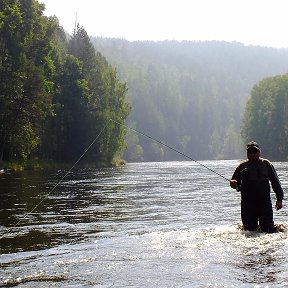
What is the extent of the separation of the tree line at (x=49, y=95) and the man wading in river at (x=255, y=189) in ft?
50.9

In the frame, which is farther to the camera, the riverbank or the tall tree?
the riverbank

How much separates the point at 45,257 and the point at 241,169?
5.33 metres

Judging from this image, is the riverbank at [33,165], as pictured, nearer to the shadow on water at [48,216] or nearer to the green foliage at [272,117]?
the shadow on water at [48,216]

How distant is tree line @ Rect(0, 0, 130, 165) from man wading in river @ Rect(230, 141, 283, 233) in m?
15.5

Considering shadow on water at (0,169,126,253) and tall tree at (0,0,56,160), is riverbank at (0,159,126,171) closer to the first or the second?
tall tree at (0,0,56,160)

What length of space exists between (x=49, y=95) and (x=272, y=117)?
73338mm

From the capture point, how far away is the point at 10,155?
53.2 metres

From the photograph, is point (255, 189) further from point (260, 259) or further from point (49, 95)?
point (49, 95)

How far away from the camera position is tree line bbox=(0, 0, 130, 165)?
158 ft

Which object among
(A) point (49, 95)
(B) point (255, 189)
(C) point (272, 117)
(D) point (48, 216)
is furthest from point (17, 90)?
(C) point (272, 117)

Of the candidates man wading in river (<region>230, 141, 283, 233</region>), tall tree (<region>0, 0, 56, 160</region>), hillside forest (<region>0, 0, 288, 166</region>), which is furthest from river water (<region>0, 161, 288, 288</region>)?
tall tree (<region>0, 0, 56, 160</region>)

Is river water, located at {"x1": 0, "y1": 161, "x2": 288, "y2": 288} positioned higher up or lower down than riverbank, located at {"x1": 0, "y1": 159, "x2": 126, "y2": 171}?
higher up

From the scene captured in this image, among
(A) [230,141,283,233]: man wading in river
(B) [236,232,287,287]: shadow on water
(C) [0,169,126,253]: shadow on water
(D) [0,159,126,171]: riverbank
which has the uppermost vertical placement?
(A) [230,141,283,233]: man wading in river

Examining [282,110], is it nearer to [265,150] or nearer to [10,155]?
[265,150]
